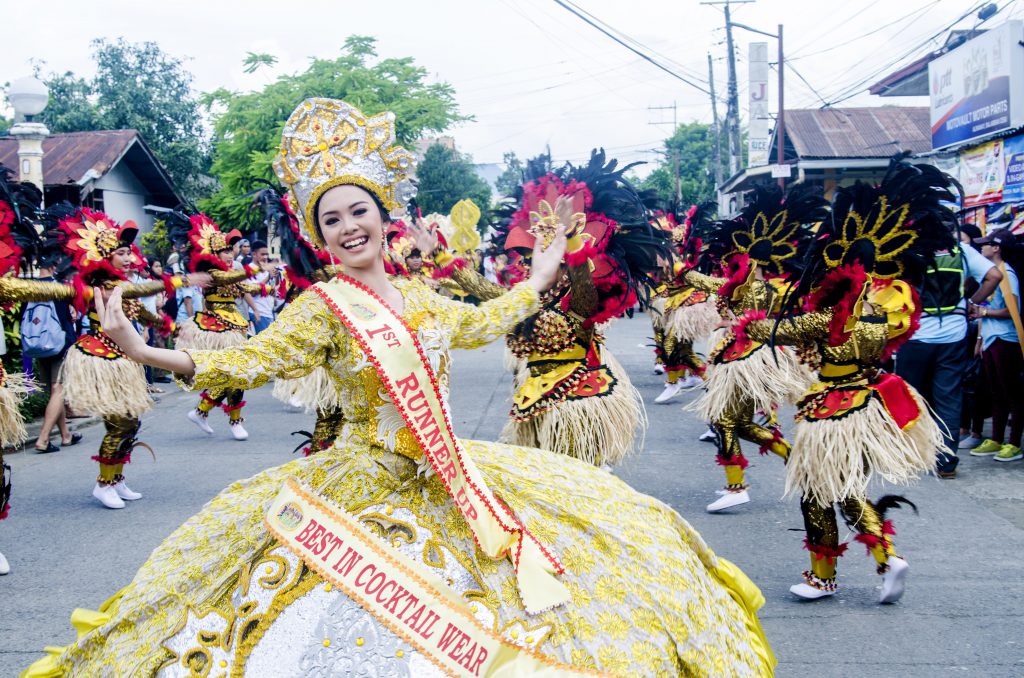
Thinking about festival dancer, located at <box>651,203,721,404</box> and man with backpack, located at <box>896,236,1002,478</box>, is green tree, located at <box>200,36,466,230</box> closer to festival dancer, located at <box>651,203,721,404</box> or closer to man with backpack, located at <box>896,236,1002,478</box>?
festival dancer, located at <box>651,203,721,404</box>

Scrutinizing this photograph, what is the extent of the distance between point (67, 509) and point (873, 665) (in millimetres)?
5974

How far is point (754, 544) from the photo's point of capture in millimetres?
6125

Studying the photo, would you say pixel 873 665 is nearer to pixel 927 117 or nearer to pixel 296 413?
pixel 296 413

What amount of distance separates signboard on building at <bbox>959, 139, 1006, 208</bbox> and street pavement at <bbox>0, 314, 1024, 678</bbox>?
6180 millimetres

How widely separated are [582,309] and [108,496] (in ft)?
13.6

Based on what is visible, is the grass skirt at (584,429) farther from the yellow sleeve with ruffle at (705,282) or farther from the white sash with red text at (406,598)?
the white sash with red text at (406,598)

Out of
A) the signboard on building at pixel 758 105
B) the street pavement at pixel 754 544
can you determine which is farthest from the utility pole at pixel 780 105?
the street pavement at pixel 754 544

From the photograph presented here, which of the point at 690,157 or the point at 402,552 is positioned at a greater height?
the point at 690,157

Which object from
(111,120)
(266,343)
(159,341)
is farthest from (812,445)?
(111,120)

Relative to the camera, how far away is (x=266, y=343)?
293cm

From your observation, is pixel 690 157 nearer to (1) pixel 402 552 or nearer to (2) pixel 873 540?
(2) pixel 873 540

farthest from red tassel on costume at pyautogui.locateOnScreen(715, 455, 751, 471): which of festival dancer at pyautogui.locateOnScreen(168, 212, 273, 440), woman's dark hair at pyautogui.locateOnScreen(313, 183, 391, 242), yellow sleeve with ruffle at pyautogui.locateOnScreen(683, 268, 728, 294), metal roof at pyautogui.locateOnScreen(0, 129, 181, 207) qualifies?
metal roof at pyautogui.locateOnScreen(0, 129, 181, 207)

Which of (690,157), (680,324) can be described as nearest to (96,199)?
(680,324)

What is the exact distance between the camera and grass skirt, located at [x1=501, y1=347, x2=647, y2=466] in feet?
18.4
